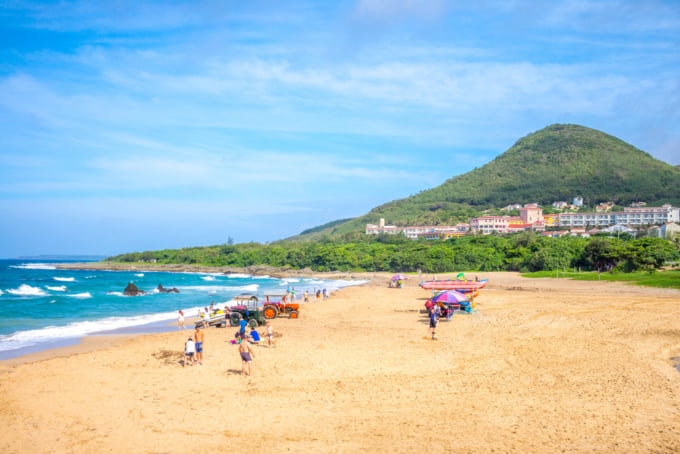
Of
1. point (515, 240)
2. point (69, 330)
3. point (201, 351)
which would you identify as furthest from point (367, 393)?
point (515, 240)

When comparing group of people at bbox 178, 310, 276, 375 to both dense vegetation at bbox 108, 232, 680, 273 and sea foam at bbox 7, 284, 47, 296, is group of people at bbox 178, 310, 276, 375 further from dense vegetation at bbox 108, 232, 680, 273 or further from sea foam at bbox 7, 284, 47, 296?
dense vegetation at bbox 108, 232, 680, 273

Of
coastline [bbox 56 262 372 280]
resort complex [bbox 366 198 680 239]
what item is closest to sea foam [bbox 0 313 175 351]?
coastline [bbox 56 262 372 280]

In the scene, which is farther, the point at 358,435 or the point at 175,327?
the point at 175,327

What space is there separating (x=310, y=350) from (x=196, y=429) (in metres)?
8.00

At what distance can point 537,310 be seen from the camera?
2728cm

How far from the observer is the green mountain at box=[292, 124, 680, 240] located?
6029 inches

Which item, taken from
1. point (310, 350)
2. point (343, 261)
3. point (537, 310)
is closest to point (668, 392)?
point (310, 350)

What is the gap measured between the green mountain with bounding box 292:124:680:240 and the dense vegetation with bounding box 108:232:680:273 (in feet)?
139

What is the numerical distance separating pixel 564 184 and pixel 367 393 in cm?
17289

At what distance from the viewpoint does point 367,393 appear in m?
12.5

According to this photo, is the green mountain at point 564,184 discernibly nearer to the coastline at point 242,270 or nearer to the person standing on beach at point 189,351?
the coastline at point 242,270

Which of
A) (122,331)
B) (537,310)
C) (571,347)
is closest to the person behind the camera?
(571,347)

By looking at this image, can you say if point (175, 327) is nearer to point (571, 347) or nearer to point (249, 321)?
point (249, 321)

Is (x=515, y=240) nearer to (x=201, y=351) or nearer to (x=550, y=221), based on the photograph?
(x=550, y=221)
